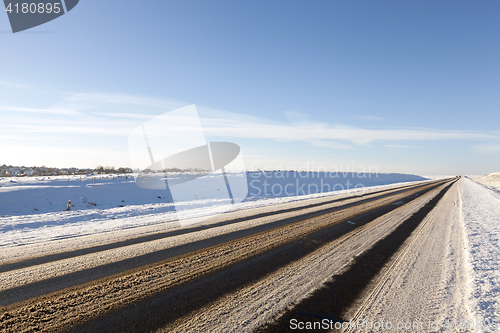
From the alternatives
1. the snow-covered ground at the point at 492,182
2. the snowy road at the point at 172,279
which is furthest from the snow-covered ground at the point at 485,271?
the snow-covered ground at the point at 492,182

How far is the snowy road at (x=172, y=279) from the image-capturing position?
3.08 m

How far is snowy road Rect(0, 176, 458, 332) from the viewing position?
10.1 feet

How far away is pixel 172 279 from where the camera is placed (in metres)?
4.25

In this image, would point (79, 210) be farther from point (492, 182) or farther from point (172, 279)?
point (492, 182)

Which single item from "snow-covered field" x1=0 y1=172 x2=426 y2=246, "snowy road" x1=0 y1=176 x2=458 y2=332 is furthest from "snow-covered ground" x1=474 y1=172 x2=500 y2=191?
"snow-covered field" x1=0 y1=172 x2=426 y2=246

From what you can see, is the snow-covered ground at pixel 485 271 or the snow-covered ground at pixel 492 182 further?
the snow-covered ground at pixel 492 182

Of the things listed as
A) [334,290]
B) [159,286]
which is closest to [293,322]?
[334,290]

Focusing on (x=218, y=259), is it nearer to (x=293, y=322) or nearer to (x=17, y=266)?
(x=293, y=322)

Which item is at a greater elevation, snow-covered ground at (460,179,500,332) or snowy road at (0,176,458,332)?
snowy road at (0,176,458,332)

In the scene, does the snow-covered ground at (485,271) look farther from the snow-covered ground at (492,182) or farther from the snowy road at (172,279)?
the snow-covered ground at (492,182)

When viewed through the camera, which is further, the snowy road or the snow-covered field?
the snow-covered field

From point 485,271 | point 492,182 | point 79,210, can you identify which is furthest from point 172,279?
point 492,182

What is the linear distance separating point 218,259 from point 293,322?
101 inches

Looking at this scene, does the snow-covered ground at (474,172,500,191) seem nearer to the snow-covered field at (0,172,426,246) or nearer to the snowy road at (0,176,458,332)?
the snowy road at (0,176,458,332)
